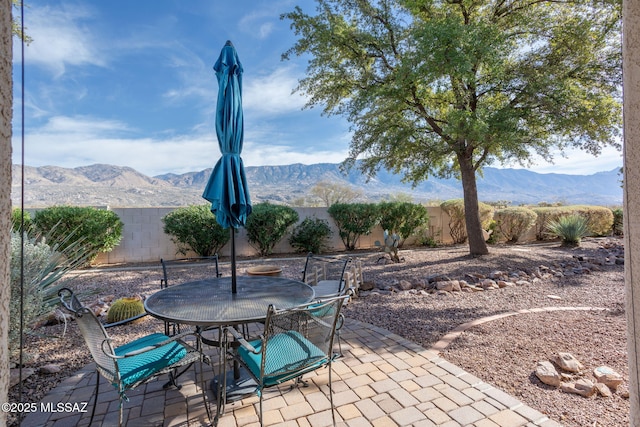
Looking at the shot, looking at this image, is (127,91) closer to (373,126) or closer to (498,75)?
(373,126)

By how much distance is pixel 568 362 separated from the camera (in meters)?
2.68

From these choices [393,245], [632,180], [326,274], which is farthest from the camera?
[393,245]

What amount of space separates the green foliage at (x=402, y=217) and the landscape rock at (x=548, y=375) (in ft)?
24.3

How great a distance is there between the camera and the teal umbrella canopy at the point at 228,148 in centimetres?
262

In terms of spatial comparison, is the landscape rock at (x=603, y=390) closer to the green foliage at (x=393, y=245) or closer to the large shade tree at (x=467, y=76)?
the large shade tree at (x=467, y=76)

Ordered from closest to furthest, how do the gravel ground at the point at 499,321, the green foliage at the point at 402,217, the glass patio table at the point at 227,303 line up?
the glass patio table at the point at 227,303, the gravel ground at the point at 499,321, the green foliage at the point at 402,217

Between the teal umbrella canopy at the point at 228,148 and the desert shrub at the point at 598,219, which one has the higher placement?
the teal umbrella canopy at the point at 228,148

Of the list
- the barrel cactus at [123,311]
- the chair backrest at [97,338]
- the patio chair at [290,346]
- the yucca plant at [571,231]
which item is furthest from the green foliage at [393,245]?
the chair backrest at [97,338]

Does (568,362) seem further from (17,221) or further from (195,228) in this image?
(17,221)

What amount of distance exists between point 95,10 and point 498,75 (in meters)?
8.61

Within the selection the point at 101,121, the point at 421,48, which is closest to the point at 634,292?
the point at 421,48

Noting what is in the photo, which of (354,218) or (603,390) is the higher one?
(354,218)

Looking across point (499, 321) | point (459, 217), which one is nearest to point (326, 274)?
point (499, 321)

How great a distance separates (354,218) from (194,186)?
62.6 m
